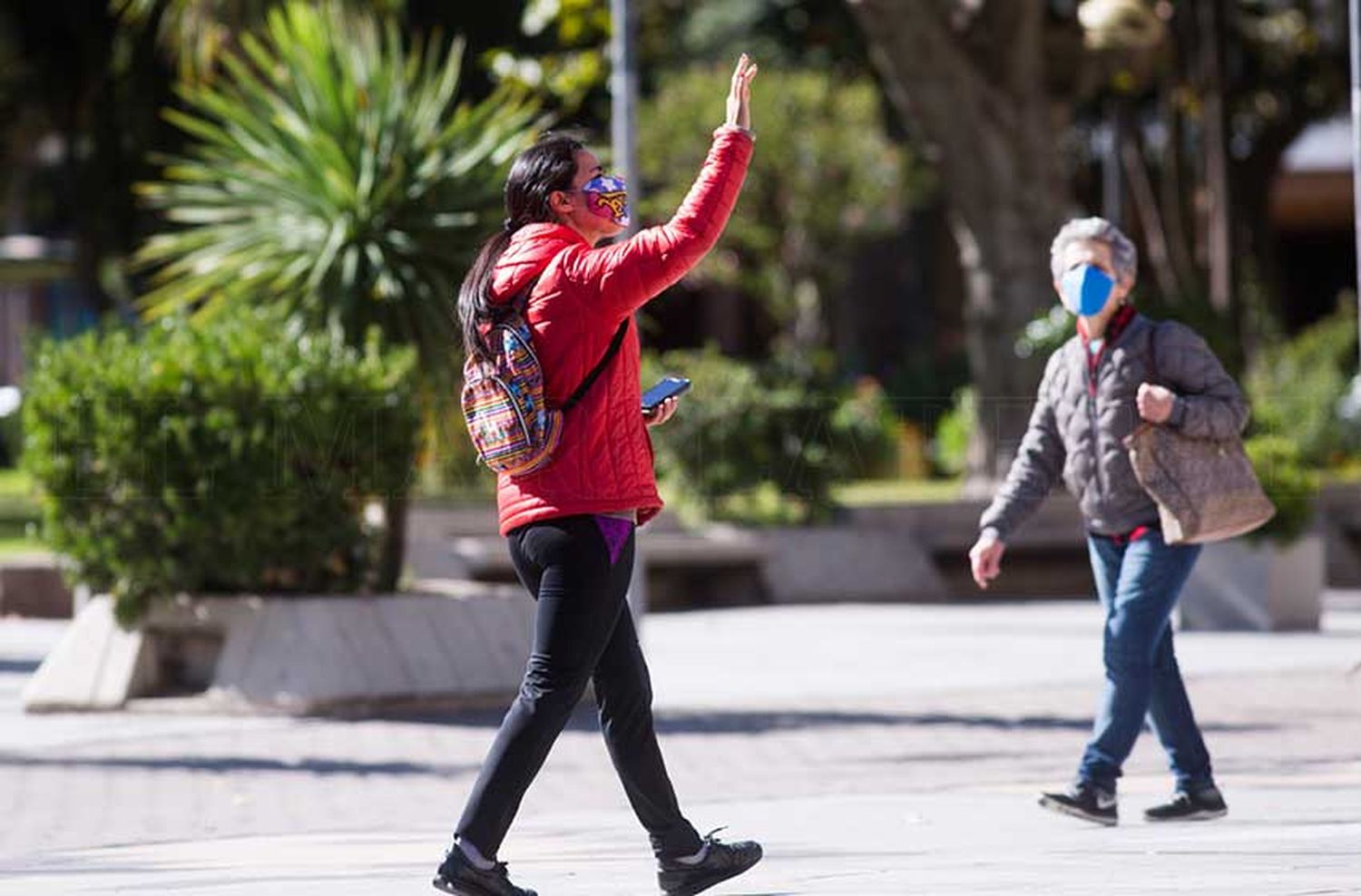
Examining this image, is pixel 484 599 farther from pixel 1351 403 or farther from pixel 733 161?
pixel 1351 403

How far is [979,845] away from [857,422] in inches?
621

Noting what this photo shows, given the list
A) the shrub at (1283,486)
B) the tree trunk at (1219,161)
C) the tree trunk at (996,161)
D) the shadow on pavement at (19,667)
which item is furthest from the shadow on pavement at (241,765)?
the tree trunk at (1219,161)

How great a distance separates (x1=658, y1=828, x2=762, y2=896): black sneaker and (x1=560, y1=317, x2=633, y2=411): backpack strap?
107 cm

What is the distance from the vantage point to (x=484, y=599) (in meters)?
11.6

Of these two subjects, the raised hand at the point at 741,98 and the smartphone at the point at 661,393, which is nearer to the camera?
the raised hand at the point at 741,98

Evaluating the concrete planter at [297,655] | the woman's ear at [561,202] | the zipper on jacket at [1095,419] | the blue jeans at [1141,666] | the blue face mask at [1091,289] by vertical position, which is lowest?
the concrete planter at [297,655]

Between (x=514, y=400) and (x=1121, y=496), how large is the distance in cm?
231

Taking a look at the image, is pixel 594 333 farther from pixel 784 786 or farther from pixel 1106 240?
pixel 784 786

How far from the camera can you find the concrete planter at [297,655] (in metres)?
11.0

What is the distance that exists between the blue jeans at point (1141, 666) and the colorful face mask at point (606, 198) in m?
2.09

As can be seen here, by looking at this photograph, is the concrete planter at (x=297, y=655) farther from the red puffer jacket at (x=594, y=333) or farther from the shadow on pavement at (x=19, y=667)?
the red puffer jacket at (x=594, y=333)

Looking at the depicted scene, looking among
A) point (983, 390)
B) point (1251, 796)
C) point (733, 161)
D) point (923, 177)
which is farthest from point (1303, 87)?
point (733, 161)

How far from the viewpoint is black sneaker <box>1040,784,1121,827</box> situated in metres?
7.57

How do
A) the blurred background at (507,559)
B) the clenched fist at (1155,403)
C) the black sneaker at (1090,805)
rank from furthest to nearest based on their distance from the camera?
the blurred background at (507,559) → the black sneaker at (1090,805) → the clenched fist at (1155,403)
